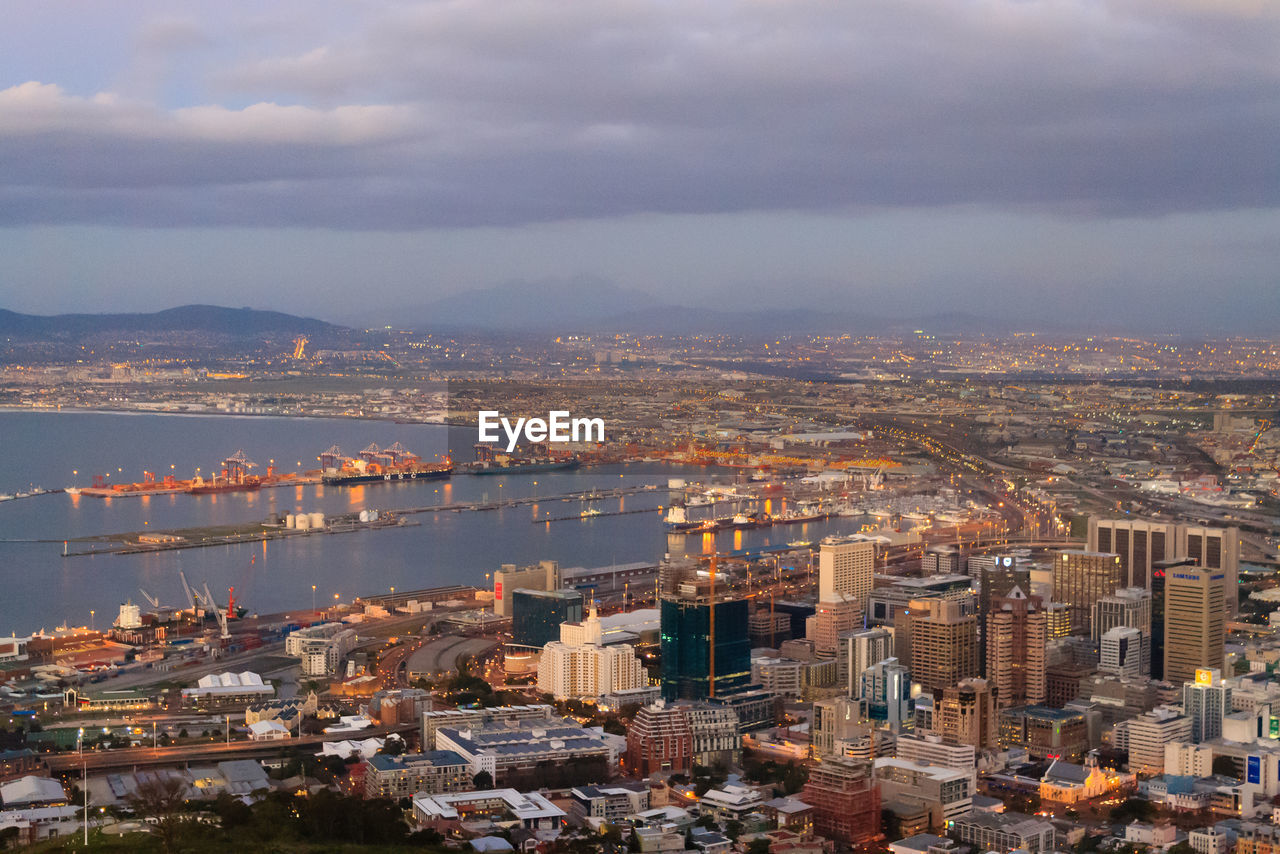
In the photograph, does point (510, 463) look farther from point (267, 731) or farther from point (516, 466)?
point (267, 731)

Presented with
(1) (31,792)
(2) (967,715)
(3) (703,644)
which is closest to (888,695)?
(2) (967,715)

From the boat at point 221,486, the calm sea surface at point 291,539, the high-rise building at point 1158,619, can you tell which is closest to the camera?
the high-rise building at point 1158,619

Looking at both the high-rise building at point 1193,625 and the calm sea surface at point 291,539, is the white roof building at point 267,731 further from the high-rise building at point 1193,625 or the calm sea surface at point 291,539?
the high-rise building at point 1193,625

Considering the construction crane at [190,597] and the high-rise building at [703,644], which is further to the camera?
the construction crane at [190,597]

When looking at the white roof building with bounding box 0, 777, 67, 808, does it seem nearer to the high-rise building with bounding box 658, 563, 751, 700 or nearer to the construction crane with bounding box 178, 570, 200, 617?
the high-rise building with bounding box 658, 563, 751, 700

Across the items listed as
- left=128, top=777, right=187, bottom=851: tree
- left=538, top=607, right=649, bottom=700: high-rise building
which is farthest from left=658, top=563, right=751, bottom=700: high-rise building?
left=128, top=777, right=187, bottom=851: tree

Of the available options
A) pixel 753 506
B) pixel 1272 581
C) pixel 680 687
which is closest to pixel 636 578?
pixel 753 506

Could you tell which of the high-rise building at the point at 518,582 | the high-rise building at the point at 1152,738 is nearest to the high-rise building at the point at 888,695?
the high-rise building at the point at 1152,738

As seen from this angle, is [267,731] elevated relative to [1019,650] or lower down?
lower down
